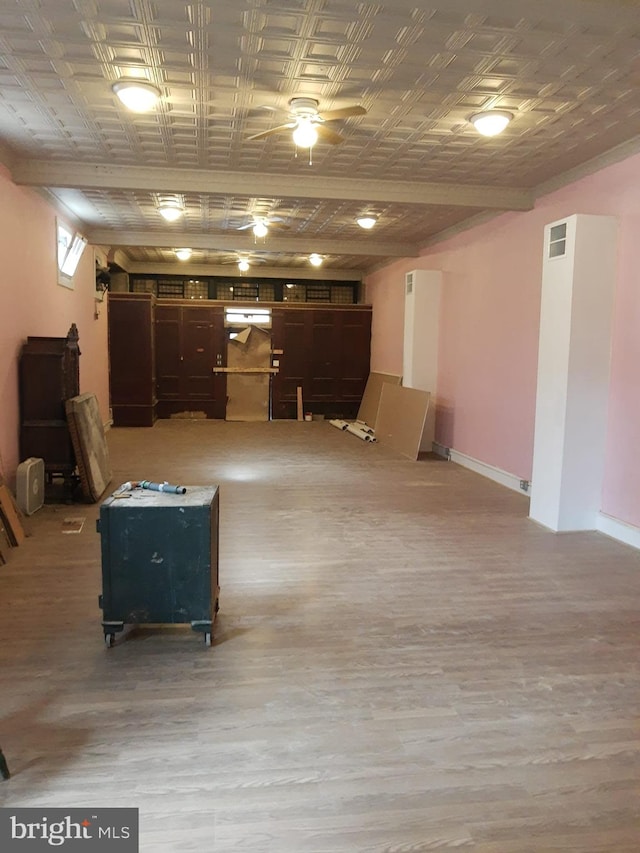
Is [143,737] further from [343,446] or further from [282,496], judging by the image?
[343,446]

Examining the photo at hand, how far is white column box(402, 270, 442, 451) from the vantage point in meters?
8.12

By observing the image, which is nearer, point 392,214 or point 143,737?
point 143,737

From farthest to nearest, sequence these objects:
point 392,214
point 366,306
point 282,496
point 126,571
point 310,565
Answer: point 366,306 < point 392,214 < point 282,496 < point 310,565 < point 126,571

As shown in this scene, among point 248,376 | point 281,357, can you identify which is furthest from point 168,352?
point 281,357

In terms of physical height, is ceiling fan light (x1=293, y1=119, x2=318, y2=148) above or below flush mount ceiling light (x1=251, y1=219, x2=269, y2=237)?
below

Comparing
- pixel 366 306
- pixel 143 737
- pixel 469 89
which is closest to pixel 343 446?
pixel 366 306

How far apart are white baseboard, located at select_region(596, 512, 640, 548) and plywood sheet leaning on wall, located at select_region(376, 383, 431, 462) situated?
3.11 metres

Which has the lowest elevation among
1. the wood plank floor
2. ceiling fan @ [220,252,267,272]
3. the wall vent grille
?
the wood plank floor

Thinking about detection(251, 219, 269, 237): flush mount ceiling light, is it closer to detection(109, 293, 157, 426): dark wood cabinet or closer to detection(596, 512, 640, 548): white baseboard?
detection(109, 293, 157, 426): dark wood cabinet

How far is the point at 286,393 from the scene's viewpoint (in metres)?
11.7

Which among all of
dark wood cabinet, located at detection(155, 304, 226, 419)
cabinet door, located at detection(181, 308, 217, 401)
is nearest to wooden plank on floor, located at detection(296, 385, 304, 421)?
dark wood cabinet, located at detection(155, 304, 226, 419)

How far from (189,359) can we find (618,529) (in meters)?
8.47

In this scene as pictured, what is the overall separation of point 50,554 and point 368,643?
7.70 ft

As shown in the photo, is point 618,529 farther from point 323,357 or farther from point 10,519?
point 323,357
